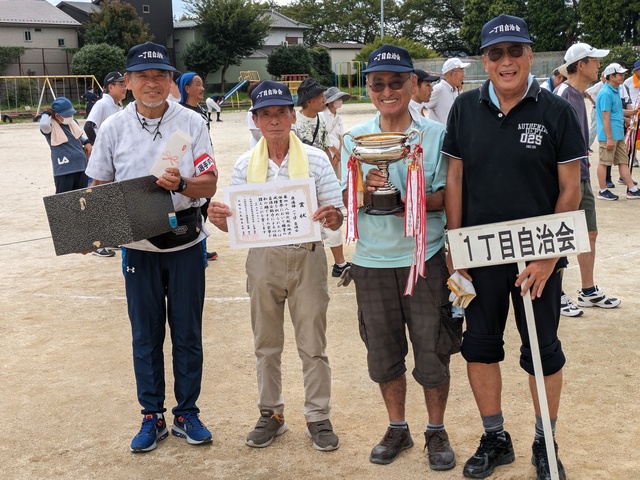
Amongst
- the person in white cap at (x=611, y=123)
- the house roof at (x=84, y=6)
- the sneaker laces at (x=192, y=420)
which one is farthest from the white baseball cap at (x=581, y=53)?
the house roof at (x=84, y=6)

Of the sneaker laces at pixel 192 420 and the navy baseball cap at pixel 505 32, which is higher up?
the navy baseball cap at pixel 505 32

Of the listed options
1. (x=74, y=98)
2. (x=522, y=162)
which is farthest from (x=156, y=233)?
(x=74, y=98)

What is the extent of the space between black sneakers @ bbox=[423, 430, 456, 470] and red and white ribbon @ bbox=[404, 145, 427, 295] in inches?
37.6

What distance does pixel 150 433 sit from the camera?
4438 millimetres

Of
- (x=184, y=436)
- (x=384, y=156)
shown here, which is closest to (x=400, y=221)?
(x=384, y=156)

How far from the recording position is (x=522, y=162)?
3.64 m

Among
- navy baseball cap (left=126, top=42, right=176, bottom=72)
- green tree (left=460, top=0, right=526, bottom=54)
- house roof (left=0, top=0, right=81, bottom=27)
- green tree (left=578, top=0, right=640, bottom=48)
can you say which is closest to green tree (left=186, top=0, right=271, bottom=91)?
house roof (left=0, top=0, right=81, bottom=27)

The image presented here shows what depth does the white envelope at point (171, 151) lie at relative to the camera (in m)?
4.17

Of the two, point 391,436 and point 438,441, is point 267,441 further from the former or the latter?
point 438,441

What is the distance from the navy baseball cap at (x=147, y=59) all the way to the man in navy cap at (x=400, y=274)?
1138 mm

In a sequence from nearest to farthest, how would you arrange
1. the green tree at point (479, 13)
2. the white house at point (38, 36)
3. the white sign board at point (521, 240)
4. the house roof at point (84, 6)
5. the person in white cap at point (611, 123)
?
the white sign board at point (521, 240) < the person in white cap at point (611, 123) < the white house at point (38, 36) < the green tree at point (479, 13) < the house roof at point (84, 6)

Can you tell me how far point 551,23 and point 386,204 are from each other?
6292cm

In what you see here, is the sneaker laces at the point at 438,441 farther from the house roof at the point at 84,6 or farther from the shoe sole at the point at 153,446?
the house roof at the point at 84,6

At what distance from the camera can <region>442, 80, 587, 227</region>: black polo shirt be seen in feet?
11.9
